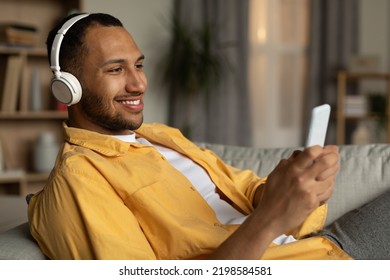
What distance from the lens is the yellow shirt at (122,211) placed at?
3.92 ft

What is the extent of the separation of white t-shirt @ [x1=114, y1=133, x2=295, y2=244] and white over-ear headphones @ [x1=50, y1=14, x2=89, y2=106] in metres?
0.16

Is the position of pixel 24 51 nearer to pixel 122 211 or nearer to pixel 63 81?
pixel 63 81

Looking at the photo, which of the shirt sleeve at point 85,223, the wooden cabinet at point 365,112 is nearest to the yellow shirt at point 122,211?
the shirt sleeve at point 85,223

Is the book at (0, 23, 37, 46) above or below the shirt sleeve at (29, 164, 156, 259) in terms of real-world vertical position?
above

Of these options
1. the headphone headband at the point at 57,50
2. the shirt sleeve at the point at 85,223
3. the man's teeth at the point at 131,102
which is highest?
the headphone headband at the point at 57,50

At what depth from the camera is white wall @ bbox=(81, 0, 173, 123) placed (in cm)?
467

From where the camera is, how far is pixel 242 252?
110 centimetres

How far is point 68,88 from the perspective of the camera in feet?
4.69

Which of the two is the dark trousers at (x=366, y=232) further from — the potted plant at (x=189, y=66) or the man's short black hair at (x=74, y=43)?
the potted plant at (x=189, y=66)

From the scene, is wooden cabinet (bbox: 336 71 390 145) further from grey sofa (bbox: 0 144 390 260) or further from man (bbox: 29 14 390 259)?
man (bbox: 29 14 390 259)

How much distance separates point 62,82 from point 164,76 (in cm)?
329

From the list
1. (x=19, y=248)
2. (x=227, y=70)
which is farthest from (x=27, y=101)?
(x=19, y=248)

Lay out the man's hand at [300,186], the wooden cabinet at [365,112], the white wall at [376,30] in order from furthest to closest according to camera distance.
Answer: the white wall at [376,30] → the wooden cabinet at [365,112] → the man's hand at [300,186]

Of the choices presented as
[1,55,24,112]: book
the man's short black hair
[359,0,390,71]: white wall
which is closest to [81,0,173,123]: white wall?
[1,55,24,112]: book
